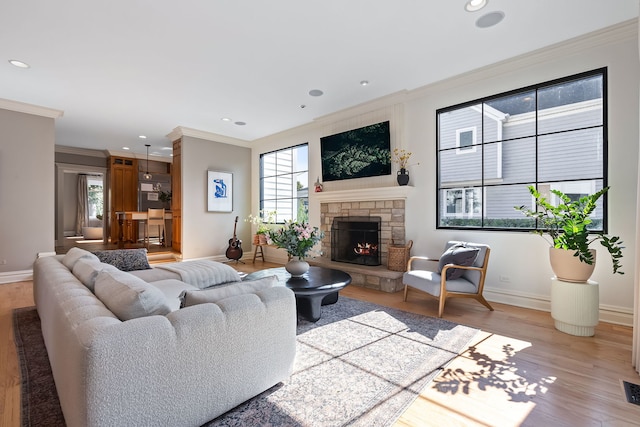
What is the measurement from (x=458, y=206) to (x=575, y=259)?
61.2 inches

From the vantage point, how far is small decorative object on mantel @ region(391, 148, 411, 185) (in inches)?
173

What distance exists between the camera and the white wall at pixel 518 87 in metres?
2.90

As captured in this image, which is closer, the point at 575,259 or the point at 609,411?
the point at 609,411

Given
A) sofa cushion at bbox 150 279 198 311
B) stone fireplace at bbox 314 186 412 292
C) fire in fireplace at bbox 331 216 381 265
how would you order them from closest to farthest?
sofa cushion at bbox 150 279 198 311
stone fireplace at bbox 314 186 412 292
fire in fireplace at bbox 331 216 381 265

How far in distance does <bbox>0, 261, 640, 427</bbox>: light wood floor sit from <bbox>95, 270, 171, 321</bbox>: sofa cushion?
0.84m

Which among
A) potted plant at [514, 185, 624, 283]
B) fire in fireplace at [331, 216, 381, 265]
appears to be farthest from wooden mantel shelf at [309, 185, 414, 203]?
potted plant at [514, 185, 624, 283]

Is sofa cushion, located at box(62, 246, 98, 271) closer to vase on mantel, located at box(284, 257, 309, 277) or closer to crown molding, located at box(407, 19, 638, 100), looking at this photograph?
vase on mantel, located at box(284, 257, 309, 277)

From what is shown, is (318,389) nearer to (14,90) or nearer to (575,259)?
(575,259)

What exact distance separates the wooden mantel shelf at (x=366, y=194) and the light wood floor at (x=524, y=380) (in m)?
1.97

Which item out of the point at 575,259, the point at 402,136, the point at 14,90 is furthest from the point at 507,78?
the point at 14,90

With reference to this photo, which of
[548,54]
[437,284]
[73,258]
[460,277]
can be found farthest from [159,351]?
[548,54]

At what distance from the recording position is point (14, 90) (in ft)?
14.1

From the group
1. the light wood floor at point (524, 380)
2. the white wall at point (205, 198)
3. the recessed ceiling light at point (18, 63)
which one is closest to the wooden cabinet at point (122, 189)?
the white wall at point (205, 198)

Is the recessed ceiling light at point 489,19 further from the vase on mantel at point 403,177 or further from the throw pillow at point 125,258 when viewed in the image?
the throw pillow at point 125,258
